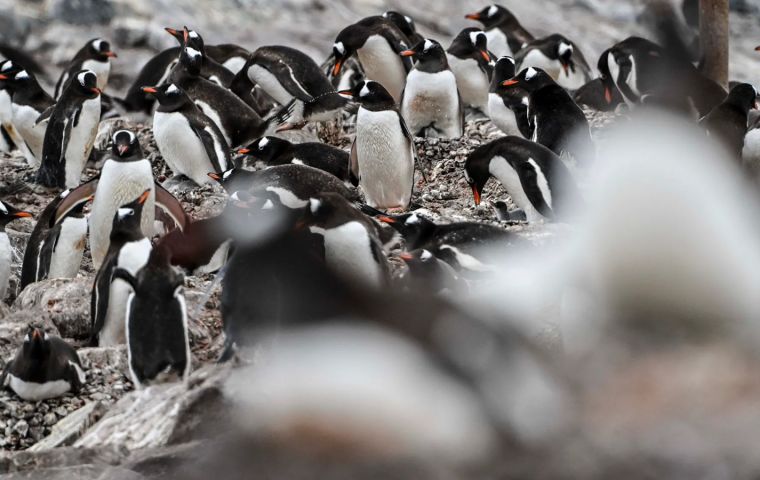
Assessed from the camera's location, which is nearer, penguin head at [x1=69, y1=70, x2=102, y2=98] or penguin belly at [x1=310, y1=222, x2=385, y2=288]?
penguin belly at [x1=310, y1=222, x2=385, y2=288]

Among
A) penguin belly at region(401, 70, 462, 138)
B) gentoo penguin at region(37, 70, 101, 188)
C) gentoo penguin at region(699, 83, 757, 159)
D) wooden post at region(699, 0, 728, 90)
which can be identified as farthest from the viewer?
wooden post at region(699, 0, 728, 90)

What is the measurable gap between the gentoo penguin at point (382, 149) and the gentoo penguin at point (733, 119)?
1.62 meters

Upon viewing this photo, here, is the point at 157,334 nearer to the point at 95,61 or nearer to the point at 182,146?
the point at 182,146

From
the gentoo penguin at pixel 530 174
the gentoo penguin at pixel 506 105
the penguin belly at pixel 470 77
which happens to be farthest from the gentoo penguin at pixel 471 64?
the gentoo penguin at pixel 530 174

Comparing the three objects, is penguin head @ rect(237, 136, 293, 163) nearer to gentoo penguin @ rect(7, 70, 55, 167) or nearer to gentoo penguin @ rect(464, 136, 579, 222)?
gentoo penguin @ rect(464, 136, 579, 222)

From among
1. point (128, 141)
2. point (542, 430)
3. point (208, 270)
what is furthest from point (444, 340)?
point (128, 141)

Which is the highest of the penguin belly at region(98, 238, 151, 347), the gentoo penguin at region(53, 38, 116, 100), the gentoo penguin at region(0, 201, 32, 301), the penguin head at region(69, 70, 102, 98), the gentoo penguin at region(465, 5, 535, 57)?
the gentoo penguin at region(465, 5, 535, 57)

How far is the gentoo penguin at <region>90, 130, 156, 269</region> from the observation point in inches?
247

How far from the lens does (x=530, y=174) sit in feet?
20.5

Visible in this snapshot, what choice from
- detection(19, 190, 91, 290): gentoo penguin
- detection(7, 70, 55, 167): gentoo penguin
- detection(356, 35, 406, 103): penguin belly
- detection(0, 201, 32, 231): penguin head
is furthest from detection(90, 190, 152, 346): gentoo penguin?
detection(356, 35, 406, 103): penguin belly

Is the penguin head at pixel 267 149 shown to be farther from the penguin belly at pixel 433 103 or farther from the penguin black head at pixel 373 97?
the penguin belly at pixel 433 103

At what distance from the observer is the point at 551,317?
255 centimetres

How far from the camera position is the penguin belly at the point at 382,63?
366 inches

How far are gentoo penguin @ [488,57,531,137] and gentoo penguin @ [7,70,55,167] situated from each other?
317 centimetres
